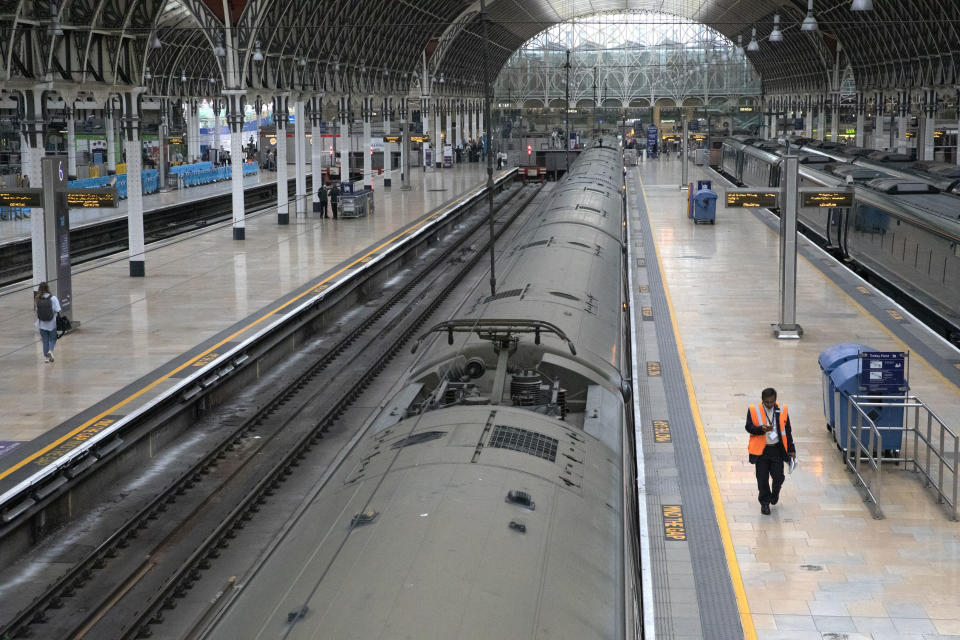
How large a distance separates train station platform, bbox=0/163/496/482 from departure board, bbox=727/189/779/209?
30.4 ft

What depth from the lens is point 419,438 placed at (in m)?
7.12

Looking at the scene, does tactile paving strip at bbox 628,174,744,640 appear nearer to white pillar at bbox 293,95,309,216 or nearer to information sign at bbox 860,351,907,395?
information sign at bbox 860,351,907,395

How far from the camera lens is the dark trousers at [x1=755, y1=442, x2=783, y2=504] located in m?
10.9

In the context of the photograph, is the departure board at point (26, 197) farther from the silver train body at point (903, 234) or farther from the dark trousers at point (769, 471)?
the silver train body at point (903, 234)

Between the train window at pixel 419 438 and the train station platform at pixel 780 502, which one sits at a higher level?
the train window at pixel 419 438

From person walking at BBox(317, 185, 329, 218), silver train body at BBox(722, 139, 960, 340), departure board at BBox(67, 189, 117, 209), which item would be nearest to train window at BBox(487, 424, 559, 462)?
silver train body at BBox(722, 139, 960, 340)

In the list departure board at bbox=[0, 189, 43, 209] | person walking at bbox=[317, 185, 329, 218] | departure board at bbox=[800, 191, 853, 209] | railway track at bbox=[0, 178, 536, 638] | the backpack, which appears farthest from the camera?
person walking at bbox=[317, 185, 329, 218]

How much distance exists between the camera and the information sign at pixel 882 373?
480 inches

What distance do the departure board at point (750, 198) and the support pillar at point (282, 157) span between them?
23836mm

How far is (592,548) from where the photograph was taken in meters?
5.96

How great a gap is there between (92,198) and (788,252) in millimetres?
13184

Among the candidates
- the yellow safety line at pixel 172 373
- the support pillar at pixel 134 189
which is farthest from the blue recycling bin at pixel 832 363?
the support pillar at pixel 134 189

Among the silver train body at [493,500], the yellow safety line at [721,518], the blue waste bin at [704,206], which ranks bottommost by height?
the yellow safety line at [721,518]

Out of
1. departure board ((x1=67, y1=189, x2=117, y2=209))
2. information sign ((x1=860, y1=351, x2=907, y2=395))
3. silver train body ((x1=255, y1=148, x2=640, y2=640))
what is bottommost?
information sign ((x1=860, y1=351, x2=907, y2=395))
